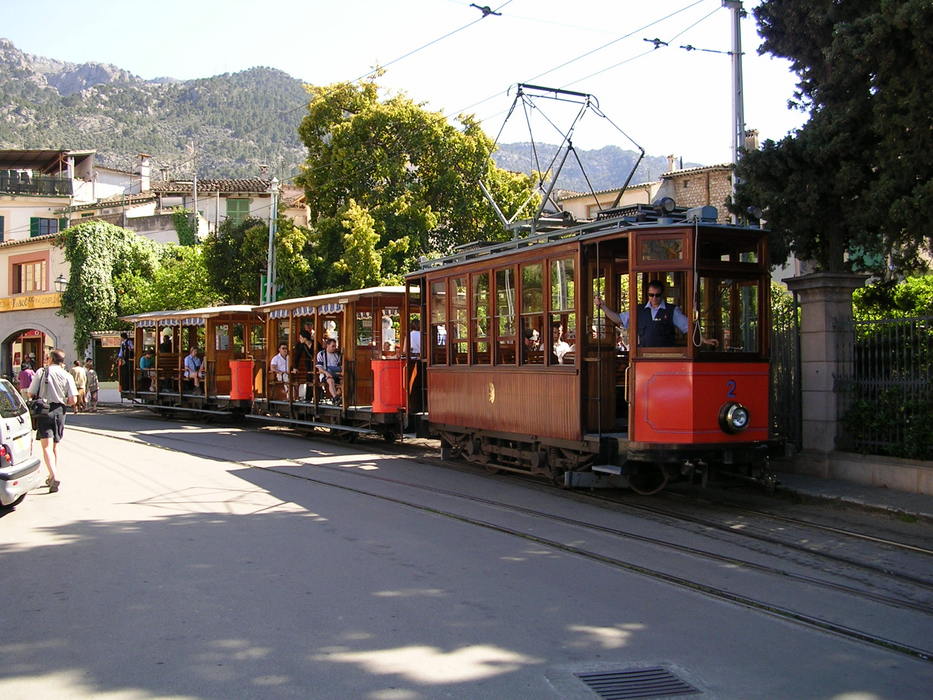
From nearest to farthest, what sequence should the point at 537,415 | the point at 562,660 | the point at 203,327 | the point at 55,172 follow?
1. the point at 562,660
2. the point at 537,415
3. the point at 203,327
4. the point at 55,172

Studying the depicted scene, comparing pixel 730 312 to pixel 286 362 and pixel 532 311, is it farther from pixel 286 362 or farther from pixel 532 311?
pixel 286 362

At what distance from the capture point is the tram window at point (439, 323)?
13.4 metres

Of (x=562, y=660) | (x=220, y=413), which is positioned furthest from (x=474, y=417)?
(x=220, y=413)

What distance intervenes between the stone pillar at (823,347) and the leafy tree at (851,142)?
46 centimetres

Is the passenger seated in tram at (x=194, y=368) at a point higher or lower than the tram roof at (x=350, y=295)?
lower

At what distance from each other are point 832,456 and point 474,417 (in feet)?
15.5

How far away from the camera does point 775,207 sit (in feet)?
37.6

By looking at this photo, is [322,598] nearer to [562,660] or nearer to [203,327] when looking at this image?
[562,660]

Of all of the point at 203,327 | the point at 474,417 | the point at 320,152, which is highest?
the point at 320,152

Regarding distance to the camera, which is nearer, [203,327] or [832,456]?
[832,456]

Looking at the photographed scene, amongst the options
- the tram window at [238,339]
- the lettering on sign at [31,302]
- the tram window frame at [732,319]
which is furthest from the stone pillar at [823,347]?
the lettering on sign at [31,302]

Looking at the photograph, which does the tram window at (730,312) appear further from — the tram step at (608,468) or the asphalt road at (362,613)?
the asphalt road at (362,613)

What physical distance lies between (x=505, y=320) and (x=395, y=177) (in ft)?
47.0

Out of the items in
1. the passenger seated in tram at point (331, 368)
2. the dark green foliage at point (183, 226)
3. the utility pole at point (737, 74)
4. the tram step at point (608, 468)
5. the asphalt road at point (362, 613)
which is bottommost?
the asphalt road at point (362, 613)
